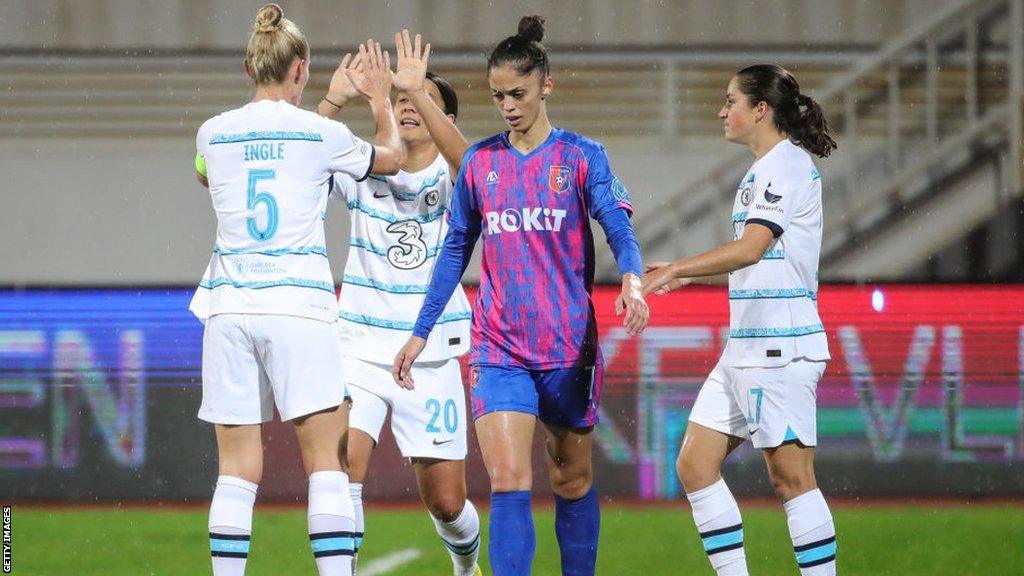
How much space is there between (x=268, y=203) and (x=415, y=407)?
1144 mm

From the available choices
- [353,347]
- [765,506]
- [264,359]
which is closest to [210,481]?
[765,506]

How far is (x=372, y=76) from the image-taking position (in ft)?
14.8

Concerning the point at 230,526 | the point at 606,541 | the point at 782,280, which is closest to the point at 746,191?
the point at 782,280

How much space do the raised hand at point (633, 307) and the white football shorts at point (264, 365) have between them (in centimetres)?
89

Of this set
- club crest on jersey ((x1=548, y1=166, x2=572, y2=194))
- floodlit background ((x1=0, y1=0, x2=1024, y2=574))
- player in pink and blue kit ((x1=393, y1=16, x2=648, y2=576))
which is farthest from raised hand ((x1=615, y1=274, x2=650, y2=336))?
floodlit background ((x1=0, y1=0, x2=1024, y2=574))

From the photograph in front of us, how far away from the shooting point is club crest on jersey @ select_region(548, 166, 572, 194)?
13.6ft

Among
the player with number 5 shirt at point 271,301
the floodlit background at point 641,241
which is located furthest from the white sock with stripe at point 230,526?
the floodlit background at point 641,241

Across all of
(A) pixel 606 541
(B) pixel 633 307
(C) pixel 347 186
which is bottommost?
(A) pixel 606 541

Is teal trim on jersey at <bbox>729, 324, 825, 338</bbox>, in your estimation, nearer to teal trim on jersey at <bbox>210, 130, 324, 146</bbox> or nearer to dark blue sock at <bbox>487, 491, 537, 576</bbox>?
dark blue sock at <bbox>487, 491, 537, 576</bbox>

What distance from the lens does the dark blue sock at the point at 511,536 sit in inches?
156

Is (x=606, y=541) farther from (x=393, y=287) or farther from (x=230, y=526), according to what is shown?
(x=230, y=526)

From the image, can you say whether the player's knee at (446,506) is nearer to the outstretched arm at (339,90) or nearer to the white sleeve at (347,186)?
the white sleeve at (347,186)

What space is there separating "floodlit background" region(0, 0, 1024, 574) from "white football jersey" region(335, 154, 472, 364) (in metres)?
1.64

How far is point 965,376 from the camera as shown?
8.57 meters
